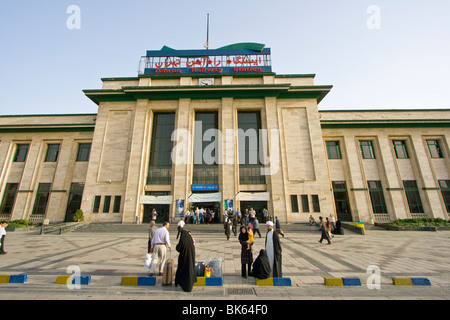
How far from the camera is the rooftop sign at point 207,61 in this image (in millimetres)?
28859

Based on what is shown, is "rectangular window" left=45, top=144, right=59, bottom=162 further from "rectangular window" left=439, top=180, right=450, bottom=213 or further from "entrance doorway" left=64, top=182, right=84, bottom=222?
"rectangular window" left=439, top=180, right=450, bottom=213

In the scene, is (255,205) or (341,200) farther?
(341,200)

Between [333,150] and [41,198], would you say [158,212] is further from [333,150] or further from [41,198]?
[333,150]

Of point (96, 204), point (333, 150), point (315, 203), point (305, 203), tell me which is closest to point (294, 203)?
point (305, 203)

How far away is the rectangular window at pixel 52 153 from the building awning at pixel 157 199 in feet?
52.7

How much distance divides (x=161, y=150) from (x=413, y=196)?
33993 mm

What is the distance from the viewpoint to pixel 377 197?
1000 inches

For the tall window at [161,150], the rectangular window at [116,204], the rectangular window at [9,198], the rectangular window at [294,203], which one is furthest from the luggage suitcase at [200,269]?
the rectangular window at [9,198]

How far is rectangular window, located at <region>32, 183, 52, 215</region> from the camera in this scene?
83.9ft

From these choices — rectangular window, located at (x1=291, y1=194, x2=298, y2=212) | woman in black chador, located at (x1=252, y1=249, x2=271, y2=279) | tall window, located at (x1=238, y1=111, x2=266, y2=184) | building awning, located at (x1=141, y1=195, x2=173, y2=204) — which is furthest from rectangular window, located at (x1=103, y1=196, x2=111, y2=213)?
woman in black chador, located at (x1=252, y1=249, x2=271, y2=279)

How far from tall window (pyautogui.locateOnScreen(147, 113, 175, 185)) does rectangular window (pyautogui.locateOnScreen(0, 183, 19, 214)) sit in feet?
61.8
